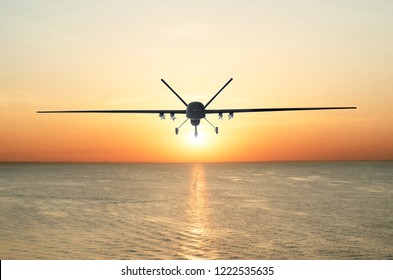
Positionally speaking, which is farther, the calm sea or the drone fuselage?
the drone fuselage

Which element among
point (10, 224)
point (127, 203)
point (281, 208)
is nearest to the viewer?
point (10, 224)

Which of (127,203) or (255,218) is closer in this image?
(255,218)

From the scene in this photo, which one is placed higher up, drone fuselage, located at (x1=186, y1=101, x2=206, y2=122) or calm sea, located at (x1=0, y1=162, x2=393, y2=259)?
drone fuselage, located at (x1=186, y1=101, x2=206, y2=122)

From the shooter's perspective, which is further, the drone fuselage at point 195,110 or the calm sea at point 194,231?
the drone fuselage at point 195,110

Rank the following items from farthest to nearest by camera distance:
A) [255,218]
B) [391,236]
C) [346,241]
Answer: [255,218], [391,236], [346,241]

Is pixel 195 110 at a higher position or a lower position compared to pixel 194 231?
higher

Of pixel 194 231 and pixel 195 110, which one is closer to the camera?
pixel 195 110

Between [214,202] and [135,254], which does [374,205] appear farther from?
[135,254]

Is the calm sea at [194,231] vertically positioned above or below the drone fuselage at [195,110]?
below
